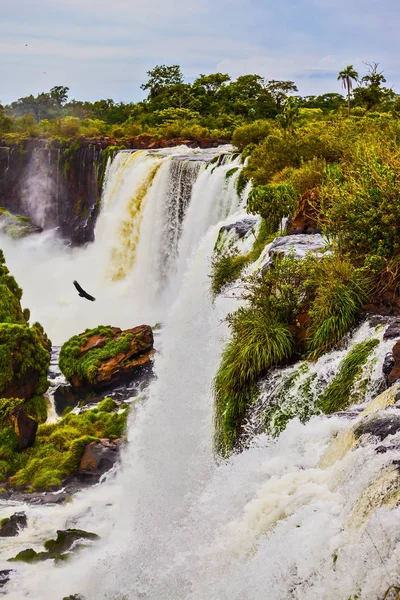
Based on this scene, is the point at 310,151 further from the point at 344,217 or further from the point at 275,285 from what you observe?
the point at 275,285

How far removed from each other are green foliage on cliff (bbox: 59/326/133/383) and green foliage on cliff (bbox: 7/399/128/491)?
1.69 m

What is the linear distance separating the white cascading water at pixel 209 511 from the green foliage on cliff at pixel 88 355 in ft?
4.92

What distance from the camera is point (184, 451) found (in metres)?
→ 9.89

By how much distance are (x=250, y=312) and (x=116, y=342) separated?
26.6 ft

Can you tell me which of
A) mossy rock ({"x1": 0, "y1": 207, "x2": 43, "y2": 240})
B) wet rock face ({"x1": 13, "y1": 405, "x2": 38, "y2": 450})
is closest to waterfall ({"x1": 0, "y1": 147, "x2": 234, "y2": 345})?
mossy rock ({"x1": 0, "y1": 207, "x2": 43, "y2": 240})

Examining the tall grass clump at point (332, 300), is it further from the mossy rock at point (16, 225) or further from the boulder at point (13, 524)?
the mossy rock at point (16, 225)

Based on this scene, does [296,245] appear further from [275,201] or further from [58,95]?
[58,95]

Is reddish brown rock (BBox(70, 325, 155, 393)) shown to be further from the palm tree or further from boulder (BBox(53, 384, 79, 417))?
the palm tree

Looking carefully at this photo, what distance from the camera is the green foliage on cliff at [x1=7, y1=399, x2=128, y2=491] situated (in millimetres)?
12398

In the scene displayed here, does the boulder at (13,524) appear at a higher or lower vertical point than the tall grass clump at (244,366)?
lower

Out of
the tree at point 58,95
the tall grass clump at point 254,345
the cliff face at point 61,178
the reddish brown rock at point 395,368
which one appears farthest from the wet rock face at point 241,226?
the tree at point 58,95

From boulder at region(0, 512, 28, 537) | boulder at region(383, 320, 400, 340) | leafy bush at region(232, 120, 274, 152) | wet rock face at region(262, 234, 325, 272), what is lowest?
boulder at region(0, 512, 28, 537)

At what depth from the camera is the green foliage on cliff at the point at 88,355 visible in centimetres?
1603

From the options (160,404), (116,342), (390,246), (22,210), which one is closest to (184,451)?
(160,404)
